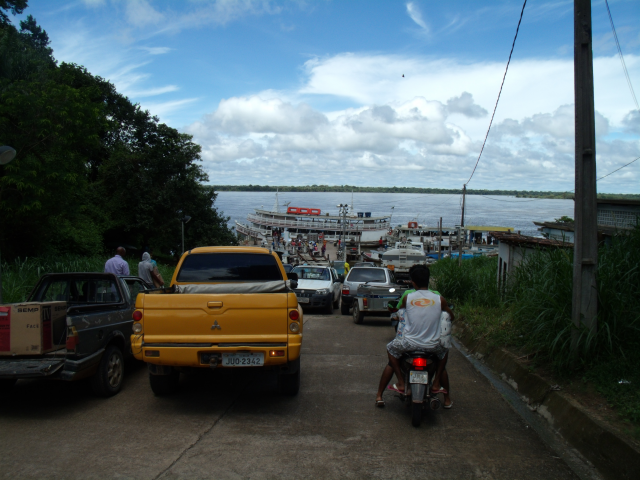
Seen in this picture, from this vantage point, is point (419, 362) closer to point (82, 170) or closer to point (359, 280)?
point (359, 280)

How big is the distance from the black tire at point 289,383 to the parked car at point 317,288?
8858 millimetres

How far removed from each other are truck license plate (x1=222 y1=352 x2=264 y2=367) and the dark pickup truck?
1.59 m

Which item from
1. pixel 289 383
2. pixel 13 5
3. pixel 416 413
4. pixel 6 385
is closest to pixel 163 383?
pixel 289 383

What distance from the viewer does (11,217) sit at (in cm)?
1509

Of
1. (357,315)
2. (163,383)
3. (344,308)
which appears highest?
(163,383)

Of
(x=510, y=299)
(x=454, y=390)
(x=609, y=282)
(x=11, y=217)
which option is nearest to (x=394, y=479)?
(x=454, y=390)

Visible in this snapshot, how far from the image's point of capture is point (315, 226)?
91438mm

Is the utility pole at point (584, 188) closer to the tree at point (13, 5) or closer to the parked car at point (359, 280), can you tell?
the parked car at point (359, 280)

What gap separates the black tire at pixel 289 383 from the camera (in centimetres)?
582

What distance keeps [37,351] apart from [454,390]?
4.95 meters

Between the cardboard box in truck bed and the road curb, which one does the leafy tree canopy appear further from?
the road curb

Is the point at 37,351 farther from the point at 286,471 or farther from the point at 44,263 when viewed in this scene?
the point at 44,263

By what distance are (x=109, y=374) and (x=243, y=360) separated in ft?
6.28

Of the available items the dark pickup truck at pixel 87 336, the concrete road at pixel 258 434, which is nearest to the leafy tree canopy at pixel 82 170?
the dark pickup truck at pixel 87 336
